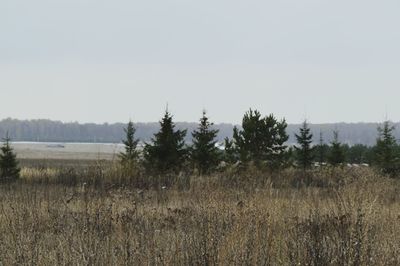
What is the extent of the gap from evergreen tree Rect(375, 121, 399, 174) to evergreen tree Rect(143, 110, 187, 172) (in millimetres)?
10526

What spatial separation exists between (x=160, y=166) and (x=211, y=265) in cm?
1893

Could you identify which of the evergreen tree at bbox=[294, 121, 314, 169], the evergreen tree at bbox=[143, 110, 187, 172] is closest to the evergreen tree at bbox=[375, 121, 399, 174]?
the evergreen tree at bbox=[294, 121, 314, 169]

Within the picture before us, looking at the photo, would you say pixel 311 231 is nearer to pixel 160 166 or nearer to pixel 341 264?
pixel 341 264

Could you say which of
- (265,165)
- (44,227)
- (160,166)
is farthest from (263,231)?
(265,165)

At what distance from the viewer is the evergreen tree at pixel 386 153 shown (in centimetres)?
2730

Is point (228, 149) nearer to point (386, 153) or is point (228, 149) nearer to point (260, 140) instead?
point (260, 140)

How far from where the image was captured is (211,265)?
5273mm

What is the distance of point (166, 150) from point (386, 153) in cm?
1181

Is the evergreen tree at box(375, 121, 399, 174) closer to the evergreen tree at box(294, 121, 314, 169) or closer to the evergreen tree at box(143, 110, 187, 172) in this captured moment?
the evergreen tree at box(294, 121, 314, 169)

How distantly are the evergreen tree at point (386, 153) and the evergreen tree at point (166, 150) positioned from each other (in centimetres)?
1053

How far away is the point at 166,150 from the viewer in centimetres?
2431

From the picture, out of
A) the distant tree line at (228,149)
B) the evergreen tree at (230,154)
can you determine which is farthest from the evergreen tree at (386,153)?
the evergreen tree at (230,154)

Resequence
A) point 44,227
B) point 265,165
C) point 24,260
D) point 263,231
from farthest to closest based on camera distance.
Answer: point 265,165 < point 44,227 < point 263,231 < point 24,260

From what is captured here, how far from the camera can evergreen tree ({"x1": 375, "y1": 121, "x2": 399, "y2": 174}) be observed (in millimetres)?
27297
